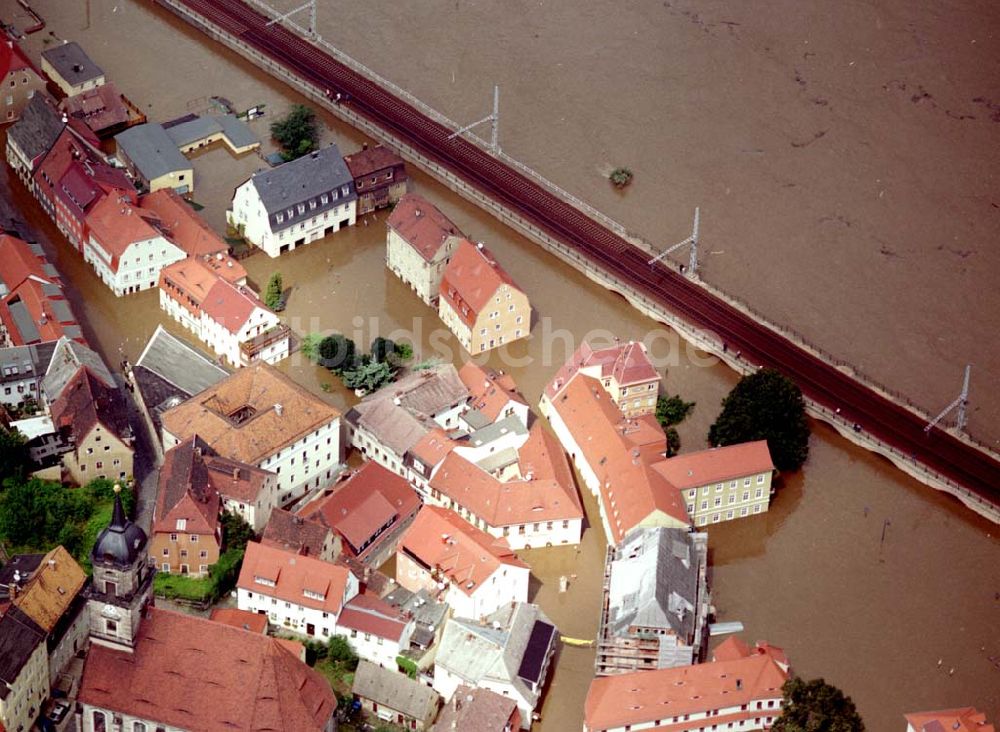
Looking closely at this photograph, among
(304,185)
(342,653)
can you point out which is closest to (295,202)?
(304,185)

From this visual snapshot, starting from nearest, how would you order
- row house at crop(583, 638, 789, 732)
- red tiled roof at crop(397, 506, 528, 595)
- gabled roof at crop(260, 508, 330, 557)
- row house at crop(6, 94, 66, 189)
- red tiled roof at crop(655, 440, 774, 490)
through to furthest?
row house at crop(583, 638, 789, 732) → gabled roof at crop(260, 508, 330, 557) → red tiled roof at crop(397, 506, 528, 595) → red tiled roof at crop(655, 440, 774, 490) → row house at crop(6, 94, 66, 189)

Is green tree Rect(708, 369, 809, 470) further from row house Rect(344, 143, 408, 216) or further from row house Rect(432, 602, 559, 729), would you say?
row house Rect(344, 143, 408, 216)

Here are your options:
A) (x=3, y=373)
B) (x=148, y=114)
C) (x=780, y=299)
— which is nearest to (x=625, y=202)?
(x=780, y=299)

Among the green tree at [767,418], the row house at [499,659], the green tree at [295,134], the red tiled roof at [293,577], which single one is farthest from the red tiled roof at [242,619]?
the green tree at [295,134]

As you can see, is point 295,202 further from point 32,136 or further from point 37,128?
point 32,136

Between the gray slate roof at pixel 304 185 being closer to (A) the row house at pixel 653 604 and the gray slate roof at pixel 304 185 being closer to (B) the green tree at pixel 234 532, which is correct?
(B) the green tree at pixel 234 532

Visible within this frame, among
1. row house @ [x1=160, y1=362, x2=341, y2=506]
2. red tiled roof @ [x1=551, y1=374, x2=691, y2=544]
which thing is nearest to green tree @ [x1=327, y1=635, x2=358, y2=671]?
row house @ [x1=160, y1=362, x2=341, y2=506]
